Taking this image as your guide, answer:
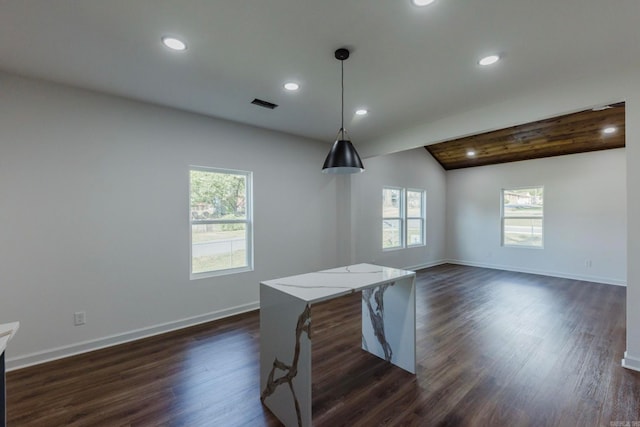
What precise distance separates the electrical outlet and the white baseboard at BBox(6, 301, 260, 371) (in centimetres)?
21

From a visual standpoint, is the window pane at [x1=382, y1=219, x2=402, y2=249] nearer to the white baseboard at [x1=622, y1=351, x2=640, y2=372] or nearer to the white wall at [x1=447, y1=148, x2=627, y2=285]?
the white wall at [x1=447, y1=148, x2=627, y2=285]

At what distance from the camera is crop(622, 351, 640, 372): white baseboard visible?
252 cm

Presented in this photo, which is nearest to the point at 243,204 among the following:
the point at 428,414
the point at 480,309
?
the point at 428,414

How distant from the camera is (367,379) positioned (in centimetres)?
244

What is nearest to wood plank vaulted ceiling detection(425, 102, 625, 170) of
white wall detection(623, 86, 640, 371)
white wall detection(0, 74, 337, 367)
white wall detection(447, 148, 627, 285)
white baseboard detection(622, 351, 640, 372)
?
white wall detection(447, 148, 627, 285)

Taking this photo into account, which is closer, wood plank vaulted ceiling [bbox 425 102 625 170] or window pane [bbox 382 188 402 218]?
wood plank vaulted ceiling [bbox 425 102 625 170]

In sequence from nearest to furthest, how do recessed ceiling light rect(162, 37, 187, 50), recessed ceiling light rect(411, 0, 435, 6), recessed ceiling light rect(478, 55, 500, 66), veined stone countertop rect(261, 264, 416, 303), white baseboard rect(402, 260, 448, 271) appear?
1. recessed ceiling light rect(411, 0, 435, 6)
2. veined stone countertop rect(261, 264, 416, 303)
3. recessed ceiling light rect(162, 37, 187, 50)
4. recessed ceiling light rect(478, 55, 500, 66)
5. white baseboard rect(402, 260, 448, 271)

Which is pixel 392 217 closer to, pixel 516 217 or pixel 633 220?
pixel 516 217

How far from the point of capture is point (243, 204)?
4238mm

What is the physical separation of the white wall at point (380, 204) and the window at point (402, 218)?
0.16 meters

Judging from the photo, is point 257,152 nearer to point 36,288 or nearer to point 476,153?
point 36,288

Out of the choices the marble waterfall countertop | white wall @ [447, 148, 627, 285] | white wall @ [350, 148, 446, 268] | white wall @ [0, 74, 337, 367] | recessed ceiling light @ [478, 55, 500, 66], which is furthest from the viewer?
white wall @ [350, 148, 446, 268]

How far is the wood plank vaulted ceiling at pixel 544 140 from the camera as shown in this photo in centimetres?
464

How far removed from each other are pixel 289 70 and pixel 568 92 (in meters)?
2.80
